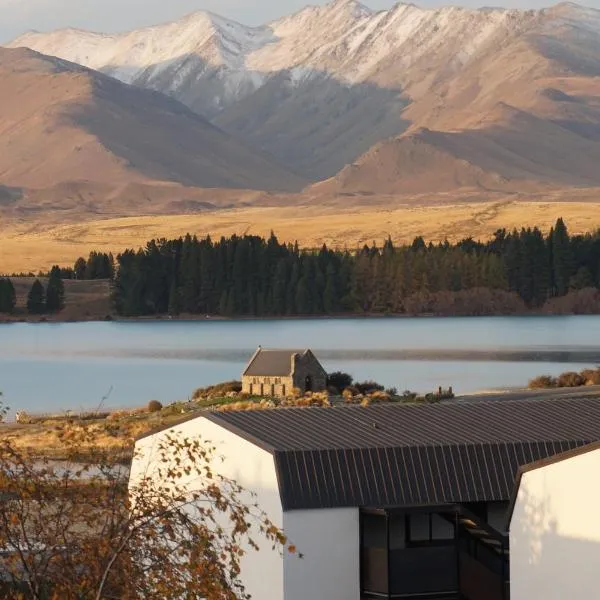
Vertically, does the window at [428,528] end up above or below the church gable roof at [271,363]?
below

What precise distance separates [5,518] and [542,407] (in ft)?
65.3

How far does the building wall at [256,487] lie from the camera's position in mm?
28812

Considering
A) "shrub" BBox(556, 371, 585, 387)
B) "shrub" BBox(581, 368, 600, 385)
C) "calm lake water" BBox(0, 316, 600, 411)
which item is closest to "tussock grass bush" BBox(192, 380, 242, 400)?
"calm lake water" BBox(0, 316, 600, 411)

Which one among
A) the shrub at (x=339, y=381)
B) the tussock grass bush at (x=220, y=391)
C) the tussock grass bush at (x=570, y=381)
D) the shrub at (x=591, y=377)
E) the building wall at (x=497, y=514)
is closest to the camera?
the building wall at (x=497, y=514)

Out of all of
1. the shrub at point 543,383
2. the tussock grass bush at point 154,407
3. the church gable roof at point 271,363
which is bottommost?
the tussock grass bush at point 154,407

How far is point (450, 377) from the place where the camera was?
10912cm

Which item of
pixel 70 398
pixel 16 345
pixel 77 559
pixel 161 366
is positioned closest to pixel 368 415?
pixel 77 559

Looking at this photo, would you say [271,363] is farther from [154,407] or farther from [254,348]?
[254,348]

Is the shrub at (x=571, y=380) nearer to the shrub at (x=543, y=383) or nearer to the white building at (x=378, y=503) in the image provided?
the shrub at (x=543, y=383)

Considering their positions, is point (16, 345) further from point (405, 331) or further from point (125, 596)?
point (125, 596)

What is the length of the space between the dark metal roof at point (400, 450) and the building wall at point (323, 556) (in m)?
0.32

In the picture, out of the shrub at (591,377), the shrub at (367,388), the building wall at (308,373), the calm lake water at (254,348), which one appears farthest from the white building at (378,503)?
the calm lake water at (254,348)

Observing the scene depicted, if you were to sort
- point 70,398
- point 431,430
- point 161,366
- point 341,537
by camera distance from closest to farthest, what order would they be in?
point 341,537 → point 431,430 → point 70,398 → point 161,366

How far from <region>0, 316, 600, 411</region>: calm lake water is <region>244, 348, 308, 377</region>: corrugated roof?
560 inches
